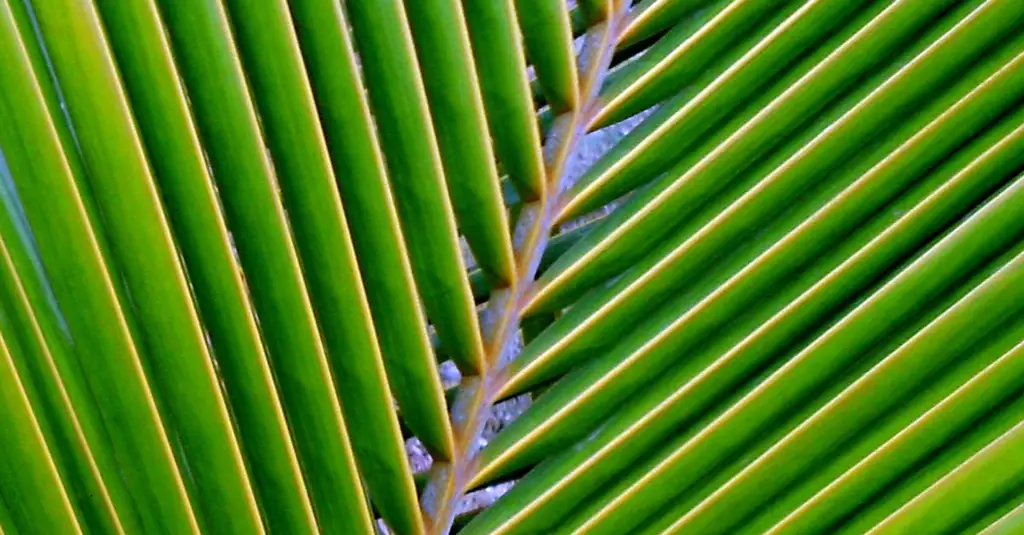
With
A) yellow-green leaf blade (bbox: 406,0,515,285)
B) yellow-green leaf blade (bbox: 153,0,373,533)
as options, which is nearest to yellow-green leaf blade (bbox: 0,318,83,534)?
yellow-green leaf blade (bbox: 153,0,373,533)

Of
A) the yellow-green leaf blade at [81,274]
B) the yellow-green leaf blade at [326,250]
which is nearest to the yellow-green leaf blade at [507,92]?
the yellow-green leaf blade at [326,250]

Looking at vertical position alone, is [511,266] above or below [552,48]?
below

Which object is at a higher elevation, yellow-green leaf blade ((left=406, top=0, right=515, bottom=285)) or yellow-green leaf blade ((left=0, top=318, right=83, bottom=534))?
yellow-green leaf blade ((left=406, top=0, right=515, bottom=285))

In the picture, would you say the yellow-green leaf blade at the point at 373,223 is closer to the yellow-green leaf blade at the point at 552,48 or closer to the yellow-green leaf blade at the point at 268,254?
the yellow-green leaf blade at the point at 268,254

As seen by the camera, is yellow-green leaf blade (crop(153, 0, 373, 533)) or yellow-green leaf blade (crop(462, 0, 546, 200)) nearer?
yellow-green leaf blade (crop(153, 0, 373, 533))

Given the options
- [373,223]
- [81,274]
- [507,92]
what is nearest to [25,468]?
[81,274]

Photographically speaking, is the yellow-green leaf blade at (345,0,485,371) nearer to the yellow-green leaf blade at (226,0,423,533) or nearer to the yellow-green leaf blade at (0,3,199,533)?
the yellow-green leaf blade at (226,0,423,533)

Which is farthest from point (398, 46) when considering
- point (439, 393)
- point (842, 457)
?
point (842, 457)

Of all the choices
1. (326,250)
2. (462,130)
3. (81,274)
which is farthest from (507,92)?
(81,274)

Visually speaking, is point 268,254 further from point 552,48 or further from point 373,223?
point 552,48

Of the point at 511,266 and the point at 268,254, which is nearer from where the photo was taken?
the point at 268,254

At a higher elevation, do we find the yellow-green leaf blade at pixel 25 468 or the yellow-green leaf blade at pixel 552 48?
the yellow-green leaf blade at pixel 552 48
